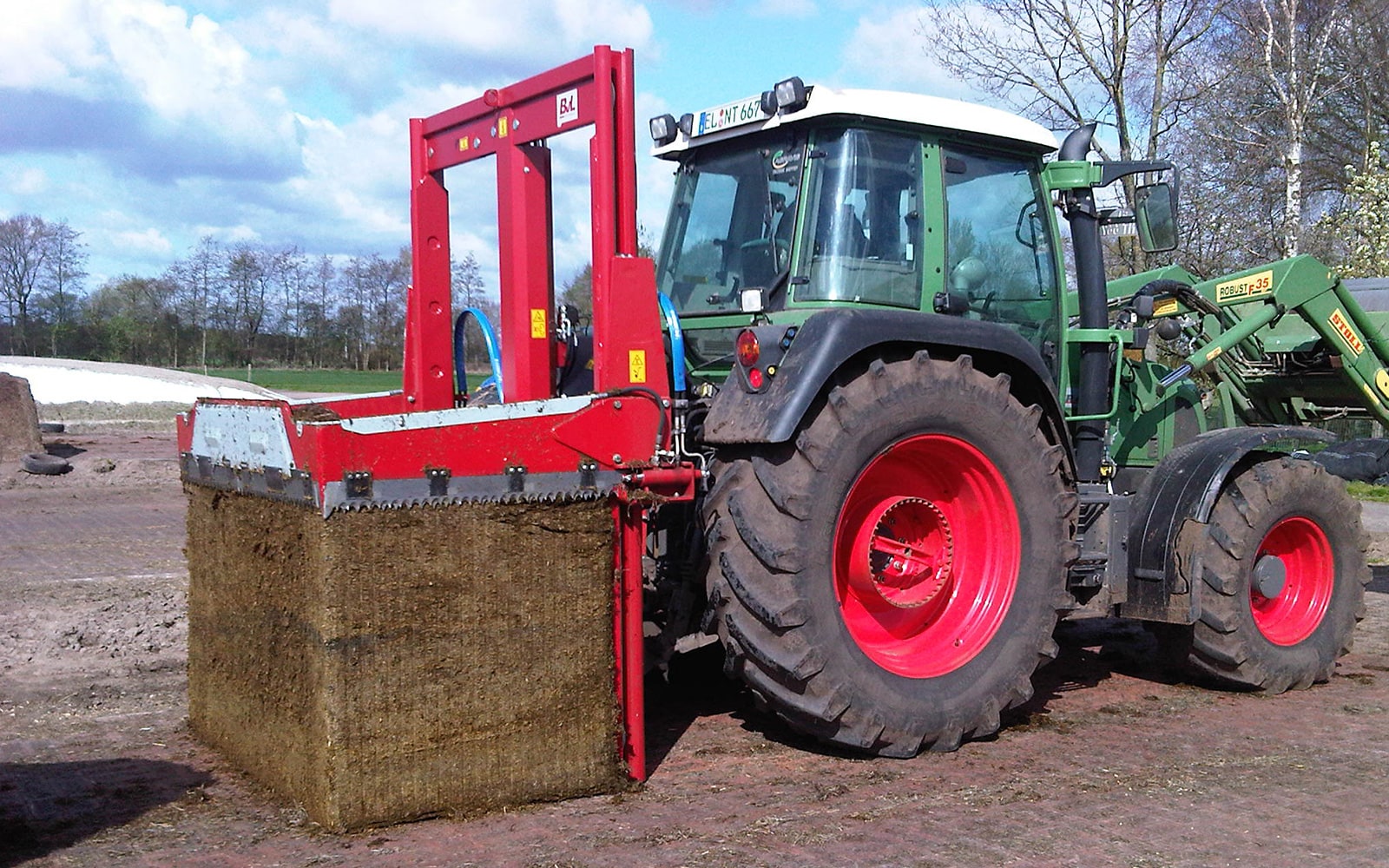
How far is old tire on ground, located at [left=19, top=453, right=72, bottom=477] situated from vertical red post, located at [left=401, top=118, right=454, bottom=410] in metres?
A: 11.7

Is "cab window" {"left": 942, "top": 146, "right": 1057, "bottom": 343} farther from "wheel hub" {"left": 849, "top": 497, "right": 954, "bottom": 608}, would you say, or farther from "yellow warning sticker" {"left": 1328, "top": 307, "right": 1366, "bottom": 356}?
"yellow warning sticker" {"left": 1328, "top": 307, "right": 1366, "bottom": 356}

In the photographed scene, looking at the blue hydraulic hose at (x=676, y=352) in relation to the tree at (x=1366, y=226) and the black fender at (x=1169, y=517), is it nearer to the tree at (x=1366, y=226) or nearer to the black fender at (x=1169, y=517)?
the black fender at (x=1169, y=517)

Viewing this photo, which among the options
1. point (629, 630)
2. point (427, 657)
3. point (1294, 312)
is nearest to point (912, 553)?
point (629, 630)

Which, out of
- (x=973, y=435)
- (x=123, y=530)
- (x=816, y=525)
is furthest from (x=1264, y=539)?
(x=123, y=530)

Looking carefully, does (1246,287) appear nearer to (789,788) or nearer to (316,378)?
(789,788)

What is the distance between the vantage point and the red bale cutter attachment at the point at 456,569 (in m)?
3.76

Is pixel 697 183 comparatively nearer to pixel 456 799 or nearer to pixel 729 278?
pixel 729 278

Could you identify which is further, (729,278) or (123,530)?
(123,530)

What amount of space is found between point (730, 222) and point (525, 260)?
3.20 ft

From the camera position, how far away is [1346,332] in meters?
6.89

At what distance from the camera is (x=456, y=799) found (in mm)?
3898

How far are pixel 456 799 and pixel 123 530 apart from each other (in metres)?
8.35

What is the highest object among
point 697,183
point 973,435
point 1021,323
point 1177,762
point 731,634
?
point 697,183

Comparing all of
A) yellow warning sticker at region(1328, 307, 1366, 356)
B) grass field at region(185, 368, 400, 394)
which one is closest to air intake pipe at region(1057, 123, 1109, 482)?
yellow warning sticker at region(1328, 307, 1366, 356)
